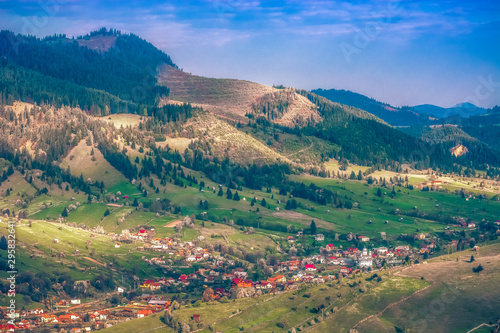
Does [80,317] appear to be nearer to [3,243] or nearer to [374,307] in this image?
[3,243]

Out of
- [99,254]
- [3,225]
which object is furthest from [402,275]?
[3,225]

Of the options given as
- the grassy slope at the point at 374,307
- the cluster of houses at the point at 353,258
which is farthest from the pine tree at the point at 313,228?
the grassy slope at the point at 374,307

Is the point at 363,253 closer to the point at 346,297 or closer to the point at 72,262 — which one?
the point at 346,297

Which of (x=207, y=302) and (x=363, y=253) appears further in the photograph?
(x=363, y=253)

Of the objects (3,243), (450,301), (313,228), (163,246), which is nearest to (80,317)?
(3,243)

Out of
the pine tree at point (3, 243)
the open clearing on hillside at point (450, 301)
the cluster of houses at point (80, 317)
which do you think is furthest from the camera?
the pine tree at point (3, 243)

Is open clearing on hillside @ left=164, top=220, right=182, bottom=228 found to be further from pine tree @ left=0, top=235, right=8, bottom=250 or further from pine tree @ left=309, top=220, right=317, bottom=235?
pine tree @ left=0, top=235, right=8, bottom=250

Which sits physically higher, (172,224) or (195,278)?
(172,224)

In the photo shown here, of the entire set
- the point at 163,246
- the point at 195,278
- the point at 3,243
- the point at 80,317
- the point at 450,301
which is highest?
the point at 450,301

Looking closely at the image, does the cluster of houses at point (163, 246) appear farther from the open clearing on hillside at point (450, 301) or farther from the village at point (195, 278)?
the open clearing on hillside at point (450, 301)

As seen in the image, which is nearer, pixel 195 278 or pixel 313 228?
pixel 195 278

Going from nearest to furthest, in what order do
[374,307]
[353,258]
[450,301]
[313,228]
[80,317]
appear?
[80,317], [450,301], [374,307], [353,258], [313,228]
